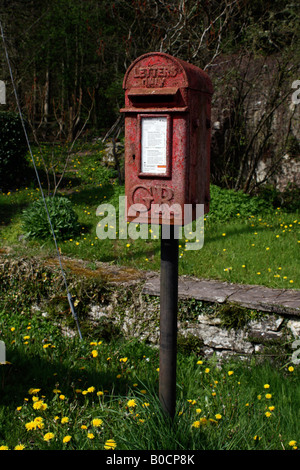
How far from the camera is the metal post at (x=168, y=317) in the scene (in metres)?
2.42

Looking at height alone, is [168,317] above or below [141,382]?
above

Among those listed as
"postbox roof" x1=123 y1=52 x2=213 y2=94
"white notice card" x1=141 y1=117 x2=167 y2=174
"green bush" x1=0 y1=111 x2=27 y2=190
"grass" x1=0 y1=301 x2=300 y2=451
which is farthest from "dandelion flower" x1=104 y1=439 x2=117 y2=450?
"green bush" x1=0 y1=111 x2=27 y2=190

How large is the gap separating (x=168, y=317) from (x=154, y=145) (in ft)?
2.98

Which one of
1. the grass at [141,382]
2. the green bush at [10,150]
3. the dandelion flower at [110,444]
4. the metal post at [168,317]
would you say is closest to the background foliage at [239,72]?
the green bush at [10,150]

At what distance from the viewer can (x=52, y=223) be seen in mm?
6293

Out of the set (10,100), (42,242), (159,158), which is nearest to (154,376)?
(159,158)

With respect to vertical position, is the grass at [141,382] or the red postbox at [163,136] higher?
the red postbox at [163,136]

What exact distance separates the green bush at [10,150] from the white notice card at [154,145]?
A: 7.74 m

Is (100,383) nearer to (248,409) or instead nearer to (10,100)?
(248,409)

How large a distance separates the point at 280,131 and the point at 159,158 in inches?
252

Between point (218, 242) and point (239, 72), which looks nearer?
point (218, 242)

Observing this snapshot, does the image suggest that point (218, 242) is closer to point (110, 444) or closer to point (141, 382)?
point (141, 382)

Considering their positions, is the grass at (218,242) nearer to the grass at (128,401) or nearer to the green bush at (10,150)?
the green bush at (10,150)

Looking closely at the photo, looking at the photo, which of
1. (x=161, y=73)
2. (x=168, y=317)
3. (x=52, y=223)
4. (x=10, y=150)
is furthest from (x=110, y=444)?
(x=10, y=150)
